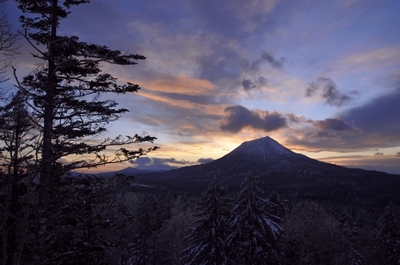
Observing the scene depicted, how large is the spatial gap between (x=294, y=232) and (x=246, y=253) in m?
7.63

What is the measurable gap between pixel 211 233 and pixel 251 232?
305cm

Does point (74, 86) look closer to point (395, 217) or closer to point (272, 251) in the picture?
point (272, 251)

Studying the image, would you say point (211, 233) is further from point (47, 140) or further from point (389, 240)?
point (389, 240)

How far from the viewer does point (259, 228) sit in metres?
19.1

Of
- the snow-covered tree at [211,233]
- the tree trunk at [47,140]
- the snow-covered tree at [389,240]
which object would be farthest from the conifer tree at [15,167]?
the snow-covered tree at [389,240]

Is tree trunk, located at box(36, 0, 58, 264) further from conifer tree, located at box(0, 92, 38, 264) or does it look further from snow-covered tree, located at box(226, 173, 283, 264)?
snow-covered tree, located at box(226, 173, 283, 264)

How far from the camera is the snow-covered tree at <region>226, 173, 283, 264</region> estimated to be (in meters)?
18.3

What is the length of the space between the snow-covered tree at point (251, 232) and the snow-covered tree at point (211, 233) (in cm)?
82

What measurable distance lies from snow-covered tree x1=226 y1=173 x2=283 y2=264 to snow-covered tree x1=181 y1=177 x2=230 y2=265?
0.82 m

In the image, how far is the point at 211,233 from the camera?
734 inches

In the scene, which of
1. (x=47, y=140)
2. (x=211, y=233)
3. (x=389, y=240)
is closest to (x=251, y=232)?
(x=211, y=233)

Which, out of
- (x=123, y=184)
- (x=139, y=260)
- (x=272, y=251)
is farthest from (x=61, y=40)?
(x=139, y=260)

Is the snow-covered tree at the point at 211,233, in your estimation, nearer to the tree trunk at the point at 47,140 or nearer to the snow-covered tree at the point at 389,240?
the tree trunk at the point at 47,140

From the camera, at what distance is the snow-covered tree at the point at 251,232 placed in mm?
18266
